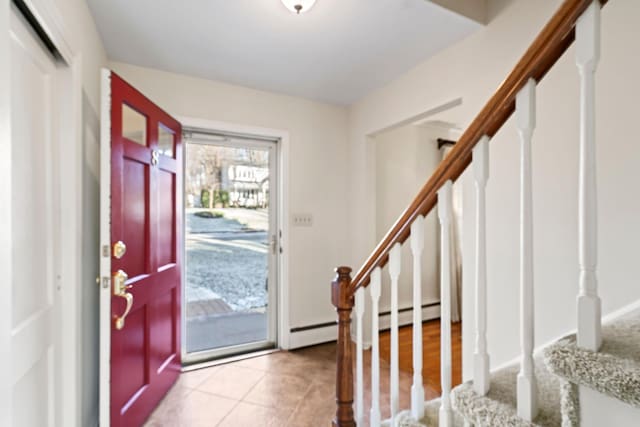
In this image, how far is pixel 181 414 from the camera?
1.98m

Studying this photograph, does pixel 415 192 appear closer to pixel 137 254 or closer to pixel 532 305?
pixel 137 254

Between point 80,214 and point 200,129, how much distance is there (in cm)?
136

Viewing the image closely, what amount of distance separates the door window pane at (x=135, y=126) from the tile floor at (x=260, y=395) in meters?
1.71

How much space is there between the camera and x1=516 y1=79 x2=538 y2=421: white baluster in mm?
766

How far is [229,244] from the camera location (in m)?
2.90

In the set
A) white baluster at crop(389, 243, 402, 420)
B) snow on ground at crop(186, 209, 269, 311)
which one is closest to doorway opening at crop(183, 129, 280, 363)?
snow on ground at crop(186, 209, 269, 311)

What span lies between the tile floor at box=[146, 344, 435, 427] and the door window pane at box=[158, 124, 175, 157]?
5.56 ft

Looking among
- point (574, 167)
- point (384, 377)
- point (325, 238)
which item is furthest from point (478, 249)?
point (325, 238)

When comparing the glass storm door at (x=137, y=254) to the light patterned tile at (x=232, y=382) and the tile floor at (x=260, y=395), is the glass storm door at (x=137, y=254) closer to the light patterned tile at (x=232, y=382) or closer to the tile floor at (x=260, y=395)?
the tile floor at (x=260, y=395)

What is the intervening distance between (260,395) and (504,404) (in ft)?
5.93

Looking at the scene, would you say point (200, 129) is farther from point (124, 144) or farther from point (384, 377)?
point (384, 377)

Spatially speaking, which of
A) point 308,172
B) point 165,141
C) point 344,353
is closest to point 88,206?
point 165,141

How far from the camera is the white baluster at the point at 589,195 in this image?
0.67m

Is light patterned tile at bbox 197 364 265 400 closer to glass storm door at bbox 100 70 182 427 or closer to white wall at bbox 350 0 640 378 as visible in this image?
glass storm door at bbox 100 70 182 427
